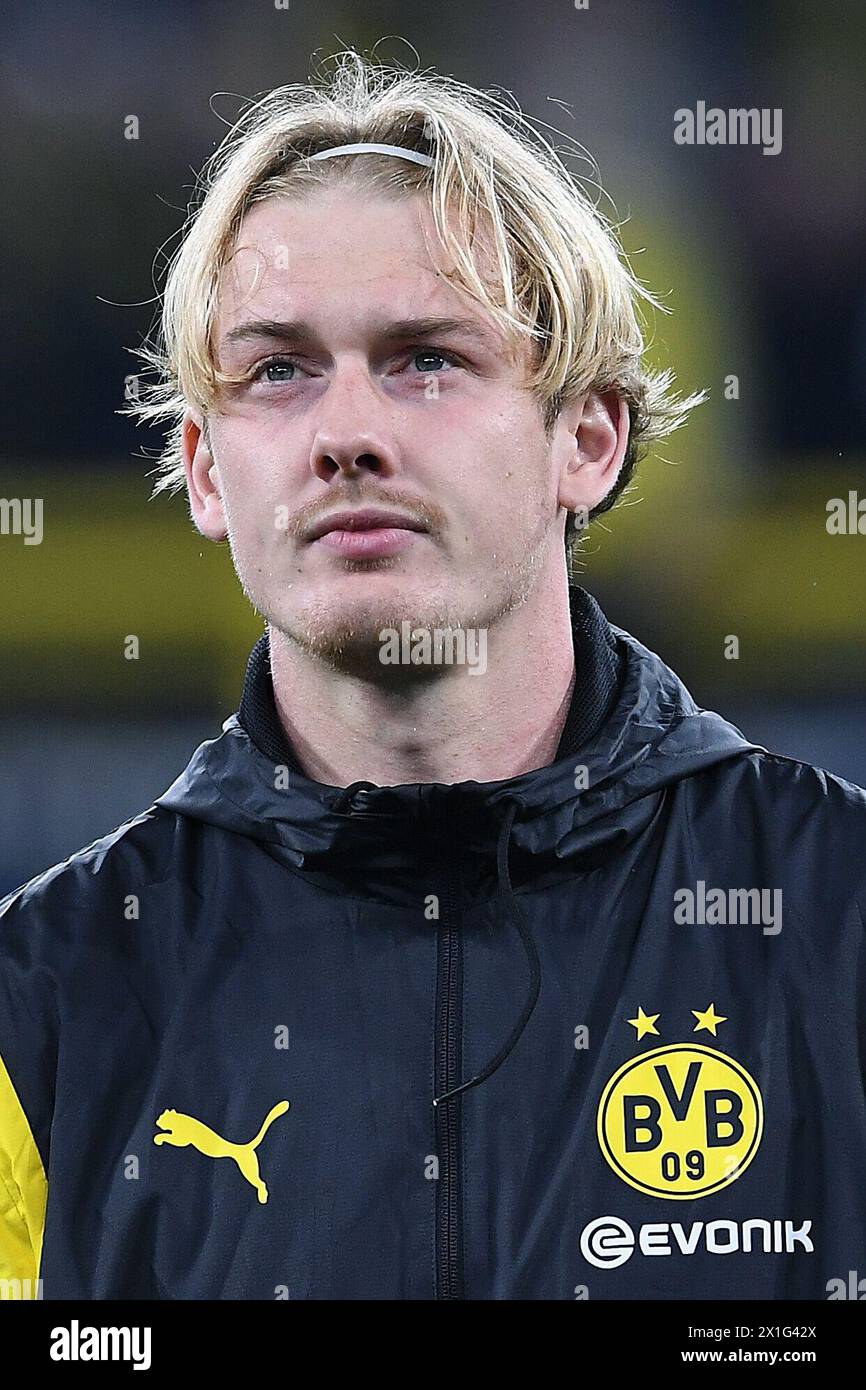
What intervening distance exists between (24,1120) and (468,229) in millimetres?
725

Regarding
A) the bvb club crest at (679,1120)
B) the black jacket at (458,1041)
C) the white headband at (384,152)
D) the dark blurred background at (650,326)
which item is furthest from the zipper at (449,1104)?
the dark blurred background at (650,326)

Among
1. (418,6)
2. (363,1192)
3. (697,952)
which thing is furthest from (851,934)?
(418,6)

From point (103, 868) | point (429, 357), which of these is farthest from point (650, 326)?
point (103, 868)

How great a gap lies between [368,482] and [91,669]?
0.99 m

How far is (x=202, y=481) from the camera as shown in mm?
1252

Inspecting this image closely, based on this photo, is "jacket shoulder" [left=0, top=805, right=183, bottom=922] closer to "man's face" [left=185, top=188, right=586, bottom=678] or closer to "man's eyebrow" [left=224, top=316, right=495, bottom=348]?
"man's face" [left=185, top=188, right=586, bottom=678]

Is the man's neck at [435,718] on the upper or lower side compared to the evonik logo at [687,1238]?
upper

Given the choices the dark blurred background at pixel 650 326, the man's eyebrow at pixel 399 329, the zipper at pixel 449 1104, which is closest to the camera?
the zipper at pixel 449 1104

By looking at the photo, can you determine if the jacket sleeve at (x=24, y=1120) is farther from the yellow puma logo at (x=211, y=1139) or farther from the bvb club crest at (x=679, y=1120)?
the bvb club crest at (x=679, y=1120)

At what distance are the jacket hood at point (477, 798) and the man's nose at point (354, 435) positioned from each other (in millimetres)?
197

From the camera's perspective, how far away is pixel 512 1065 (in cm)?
106

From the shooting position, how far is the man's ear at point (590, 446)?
4.04ft

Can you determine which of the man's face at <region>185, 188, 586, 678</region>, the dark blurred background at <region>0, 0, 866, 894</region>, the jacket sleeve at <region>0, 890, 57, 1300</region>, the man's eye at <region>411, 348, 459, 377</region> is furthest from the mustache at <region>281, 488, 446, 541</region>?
the dark blurred background at <region>0, 0, 866, 894</region>

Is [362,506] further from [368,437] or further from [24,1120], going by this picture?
[24,1120]
